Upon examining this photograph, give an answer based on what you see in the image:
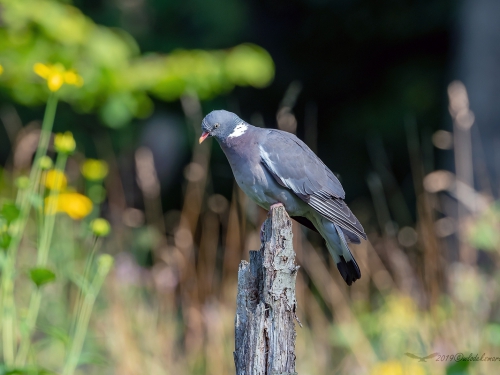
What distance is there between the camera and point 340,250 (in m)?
3.29

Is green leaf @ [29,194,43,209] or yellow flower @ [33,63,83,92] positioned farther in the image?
yellow flower @ [33,63,83,92]

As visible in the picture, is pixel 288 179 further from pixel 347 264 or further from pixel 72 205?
pixel 72 205

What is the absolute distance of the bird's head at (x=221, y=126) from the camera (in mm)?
3342

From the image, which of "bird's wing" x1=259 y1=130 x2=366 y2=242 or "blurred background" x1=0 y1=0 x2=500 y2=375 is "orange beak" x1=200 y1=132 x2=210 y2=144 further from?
"blurred background" x1=0 y1=0 x2=500 y2=375

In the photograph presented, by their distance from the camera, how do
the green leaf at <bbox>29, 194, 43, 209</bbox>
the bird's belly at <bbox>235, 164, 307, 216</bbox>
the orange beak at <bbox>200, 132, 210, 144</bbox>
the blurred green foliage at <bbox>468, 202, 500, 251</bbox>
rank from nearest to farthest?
the green leaf at <bbox>29, 194, 43, 209</bbox> < the bird's belly at <bbox>235, 164, 307, 216</bbox> < the orange beak at <bbox>200, 132, 210, 144</bbox> < the blurred green foliage at <bbox>468, 202, 500, 251</bbox>

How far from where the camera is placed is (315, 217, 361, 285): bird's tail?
3166mm

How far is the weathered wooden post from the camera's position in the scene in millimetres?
2164

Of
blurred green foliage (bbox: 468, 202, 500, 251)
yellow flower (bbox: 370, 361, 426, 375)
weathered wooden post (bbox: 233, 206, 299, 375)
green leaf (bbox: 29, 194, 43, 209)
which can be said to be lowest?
weathered wooden post (bbox: 233, 206, 299, 375)

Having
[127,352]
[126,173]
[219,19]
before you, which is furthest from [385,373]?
[219,19]

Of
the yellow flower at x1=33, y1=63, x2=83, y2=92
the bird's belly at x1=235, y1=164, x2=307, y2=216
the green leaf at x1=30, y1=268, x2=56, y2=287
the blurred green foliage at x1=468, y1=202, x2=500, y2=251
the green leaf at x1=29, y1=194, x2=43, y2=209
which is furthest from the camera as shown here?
the blurred green foliage at x1=468, y1=202, x2=500, y2=251

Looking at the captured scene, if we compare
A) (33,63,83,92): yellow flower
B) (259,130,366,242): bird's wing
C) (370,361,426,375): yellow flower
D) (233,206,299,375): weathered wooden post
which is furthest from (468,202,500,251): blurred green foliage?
(33,63,83,92): yellow flower

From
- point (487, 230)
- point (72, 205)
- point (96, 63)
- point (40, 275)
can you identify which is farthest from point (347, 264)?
point (96, 63)

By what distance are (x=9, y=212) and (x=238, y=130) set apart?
136 centimetres

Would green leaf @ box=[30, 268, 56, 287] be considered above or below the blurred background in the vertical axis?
below
